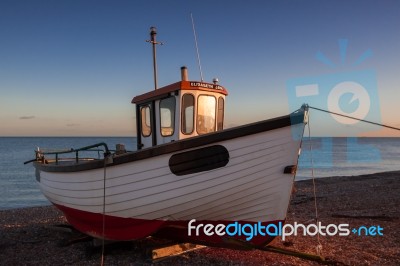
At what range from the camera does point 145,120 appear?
8.20 metres

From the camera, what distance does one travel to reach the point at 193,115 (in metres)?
7.38

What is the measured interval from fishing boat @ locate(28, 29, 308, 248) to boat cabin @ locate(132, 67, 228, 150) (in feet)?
0.08

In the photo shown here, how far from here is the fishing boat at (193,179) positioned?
5.75 meters

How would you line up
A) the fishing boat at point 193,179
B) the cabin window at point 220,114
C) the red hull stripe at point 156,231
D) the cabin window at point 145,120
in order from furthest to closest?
the cabin window at point 145,120
the cabin window at point 220,114
the red hull stripe at point 156,231
the fishing boat at point 193,179

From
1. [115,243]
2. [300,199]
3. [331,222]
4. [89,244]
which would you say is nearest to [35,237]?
[89,244]

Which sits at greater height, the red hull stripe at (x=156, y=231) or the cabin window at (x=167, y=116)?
the cabin window at (x=167, y=116)

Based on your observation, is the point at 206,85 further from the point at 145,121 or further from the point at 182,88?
the point at 145,121

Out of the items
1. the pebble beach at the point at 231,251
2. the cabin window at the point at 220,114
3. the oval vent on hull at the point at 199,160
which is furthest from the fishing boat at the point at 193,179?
the cabin window at the point at 220,114

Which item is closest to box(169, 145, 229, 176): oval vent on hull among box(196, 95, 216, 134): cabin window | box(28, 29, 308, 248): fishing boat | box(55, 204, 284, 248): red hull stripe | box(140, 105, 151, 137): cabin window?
box(28, 29, 308, 248): fishing boat

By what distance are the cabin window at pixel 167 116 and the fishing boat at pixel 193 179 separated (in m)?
0.08

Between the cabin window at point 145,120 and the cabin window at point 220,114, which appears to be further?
the cabin window at point 145,120

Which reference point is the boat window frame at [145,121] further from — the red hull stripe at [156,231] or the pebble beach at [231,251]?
the pebble beach at [231,251]

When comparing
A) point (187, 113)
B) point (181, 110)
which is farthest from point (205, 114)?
point (181, 110)

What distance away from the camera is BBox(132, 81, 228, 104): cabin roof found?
23.8 ft
